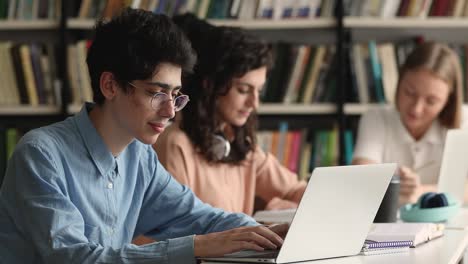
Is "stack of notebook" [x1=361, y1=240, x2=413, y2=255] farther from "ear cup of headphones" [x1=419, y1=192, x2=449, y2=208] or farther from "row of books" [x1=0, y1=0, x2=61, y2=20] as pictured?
"row of books" [x1=0, y1=0, x2=61, y2=20]

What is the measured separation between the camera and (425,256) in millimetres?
1712

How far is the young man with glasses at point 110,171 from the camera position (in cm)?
154

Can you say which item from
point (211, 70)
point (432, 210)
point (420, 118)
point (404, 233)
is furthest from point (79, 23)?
point (404, 233)

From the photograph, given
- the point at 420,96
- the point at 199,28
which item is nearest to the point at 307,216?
the point at 199,28

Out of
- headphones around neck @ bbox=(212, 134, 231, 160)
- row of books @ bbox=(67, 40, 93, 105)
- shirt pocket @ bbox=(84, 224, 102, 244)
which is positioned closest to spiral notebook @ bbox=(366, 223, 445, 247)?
shirt pocket @ bbox=(84, 224, 102, 244)

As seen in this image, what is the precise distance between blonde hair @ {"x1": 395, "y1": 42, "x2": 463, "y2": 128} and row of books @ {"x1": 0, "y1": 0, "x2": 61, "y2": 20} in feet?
5.35

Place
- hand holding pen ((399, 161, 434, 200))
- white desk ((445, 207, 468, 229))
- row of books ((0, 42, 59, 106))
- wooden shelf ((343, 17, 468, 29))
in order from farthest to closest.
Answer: row of books ((0, 42, 59, 106)), wooden shelf ((343, 17, 468, 29)), hand holding pen ((399, 161, 434, 200)), white desk ((445, 207, 468, 229))

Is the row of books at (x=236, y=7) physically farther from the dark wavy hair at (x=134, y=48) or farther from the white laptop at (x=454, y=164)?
the dark wavy hair at (x=134, y=48)

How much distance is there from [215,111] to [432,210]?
70 centimetres

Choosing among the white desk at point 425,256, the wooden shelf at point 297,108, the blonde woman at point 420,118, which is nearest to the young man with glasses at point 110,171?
the white desk at point 425,256

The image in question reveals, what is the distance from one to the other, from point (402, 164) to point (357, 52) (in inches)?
28.8

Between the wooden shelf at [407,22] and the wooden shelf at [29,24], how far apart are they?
51.4 inches

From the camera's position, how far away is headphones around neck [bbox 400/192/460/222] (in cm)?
230

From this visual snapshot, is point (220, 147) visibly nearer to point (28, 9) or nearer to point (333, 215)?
point (333, 215)
